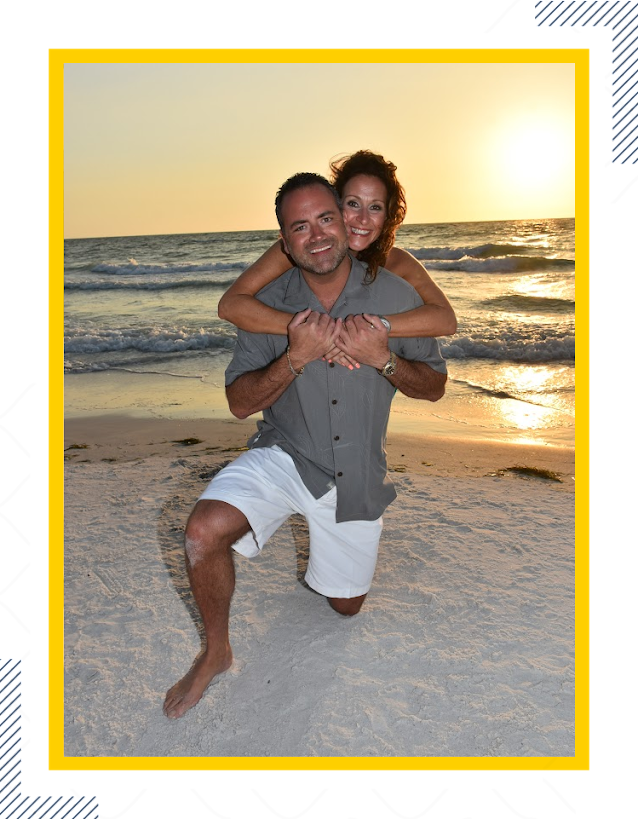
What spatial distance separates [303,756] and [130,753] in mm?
636

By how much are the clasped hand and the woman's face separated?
26.5 inches

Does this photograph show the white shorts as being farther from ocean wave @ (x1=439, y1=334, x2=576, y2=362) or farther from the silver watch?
ocean wave @ (x1=439, y1=334, x2=576, y2=362)

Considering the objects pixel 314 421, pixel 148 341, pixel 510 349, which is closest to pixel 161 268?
pixel 148 341

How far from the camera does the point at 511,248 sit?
2181cm

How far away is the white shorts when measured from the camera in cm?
302

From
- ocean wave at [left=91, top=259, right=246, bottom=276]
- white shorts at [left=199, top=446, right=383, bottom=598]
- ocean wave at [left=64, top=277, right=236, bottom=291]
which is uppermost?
ocean wave at [left=91, top=259, right=246, bottom=276]

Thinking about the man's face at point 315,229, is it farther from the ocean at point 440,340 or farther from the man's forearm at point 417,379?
the ocean at point 440,340

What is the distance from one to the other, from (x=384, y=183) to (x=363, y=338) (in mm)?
1052

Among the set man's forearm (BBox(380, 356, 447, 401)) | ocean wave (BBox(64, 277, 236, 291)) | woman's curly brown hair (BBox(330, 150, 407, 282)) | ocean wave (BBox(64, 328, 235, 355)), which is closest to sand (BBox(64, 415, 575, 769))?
man's forearm (BBox(380, 356, 447, 401))

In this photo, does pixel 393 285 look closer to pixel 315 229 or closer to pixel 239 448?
pixel 315 229

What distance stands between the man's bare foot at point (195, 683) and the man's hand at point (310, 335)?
50.1 inches

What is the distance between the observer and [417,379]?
3197 mm

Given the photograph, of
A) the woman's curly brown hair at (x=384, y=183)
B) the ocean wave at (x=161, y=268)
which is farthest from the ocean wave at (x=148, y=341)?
the ocean wave at (x=161, y=268)

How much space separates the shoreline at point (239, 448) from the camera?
5.44 metres
